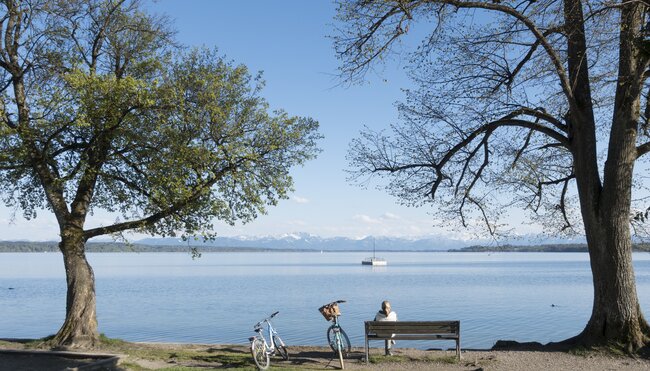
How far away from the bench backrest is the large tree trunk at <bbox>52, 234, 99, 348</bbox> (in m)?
6.97

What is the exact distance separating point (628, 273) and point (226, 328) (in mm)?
22330

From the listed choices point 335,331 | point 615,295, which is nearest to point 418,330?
point 335,331

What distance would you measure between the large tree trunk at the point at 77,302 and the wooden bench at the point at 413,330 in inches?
272

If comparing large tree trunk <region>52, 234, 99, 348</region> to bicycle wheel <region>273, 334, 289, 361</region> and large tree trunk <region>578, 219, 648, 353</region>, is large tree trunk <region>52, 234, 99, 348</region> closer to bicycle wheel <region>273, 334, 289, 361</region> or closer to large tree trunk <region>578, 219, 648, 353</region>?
bicycle wheel <region>273, 334, 289, 361</region>

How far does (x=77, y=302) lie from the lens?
1670 cm

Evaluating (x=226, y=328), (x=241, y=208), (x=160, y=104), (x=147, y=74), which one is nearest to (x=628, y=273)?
(x=241, y=208)

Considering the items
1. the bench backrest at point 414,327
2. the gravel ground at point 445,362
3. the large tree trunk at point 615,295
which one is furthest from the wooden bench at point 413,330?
the large tree trunk at point 615,295

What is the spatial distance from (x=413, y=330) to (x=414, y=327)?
0.23ft

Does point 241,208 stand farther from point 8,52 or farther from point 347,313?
point 347,313

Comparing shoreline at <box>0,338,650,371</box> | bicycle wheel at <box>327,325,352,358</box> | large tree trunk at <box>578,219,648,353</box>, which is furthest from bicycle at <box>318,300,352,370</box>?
large tree trunk at <box>578,219,648,353</box>

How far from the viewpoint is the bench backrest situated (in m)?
13.8

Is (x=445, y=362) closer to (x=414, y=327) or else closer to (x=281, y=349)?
(x=414, y=327)

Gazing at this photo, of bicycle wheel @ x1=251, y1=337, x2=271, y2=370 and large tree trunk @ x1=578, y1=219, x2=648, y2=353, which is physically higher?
large tree trunk @ x1=578, y1=219, x2=648, y2=353

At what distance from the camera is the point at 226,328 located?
3288 centimetres
